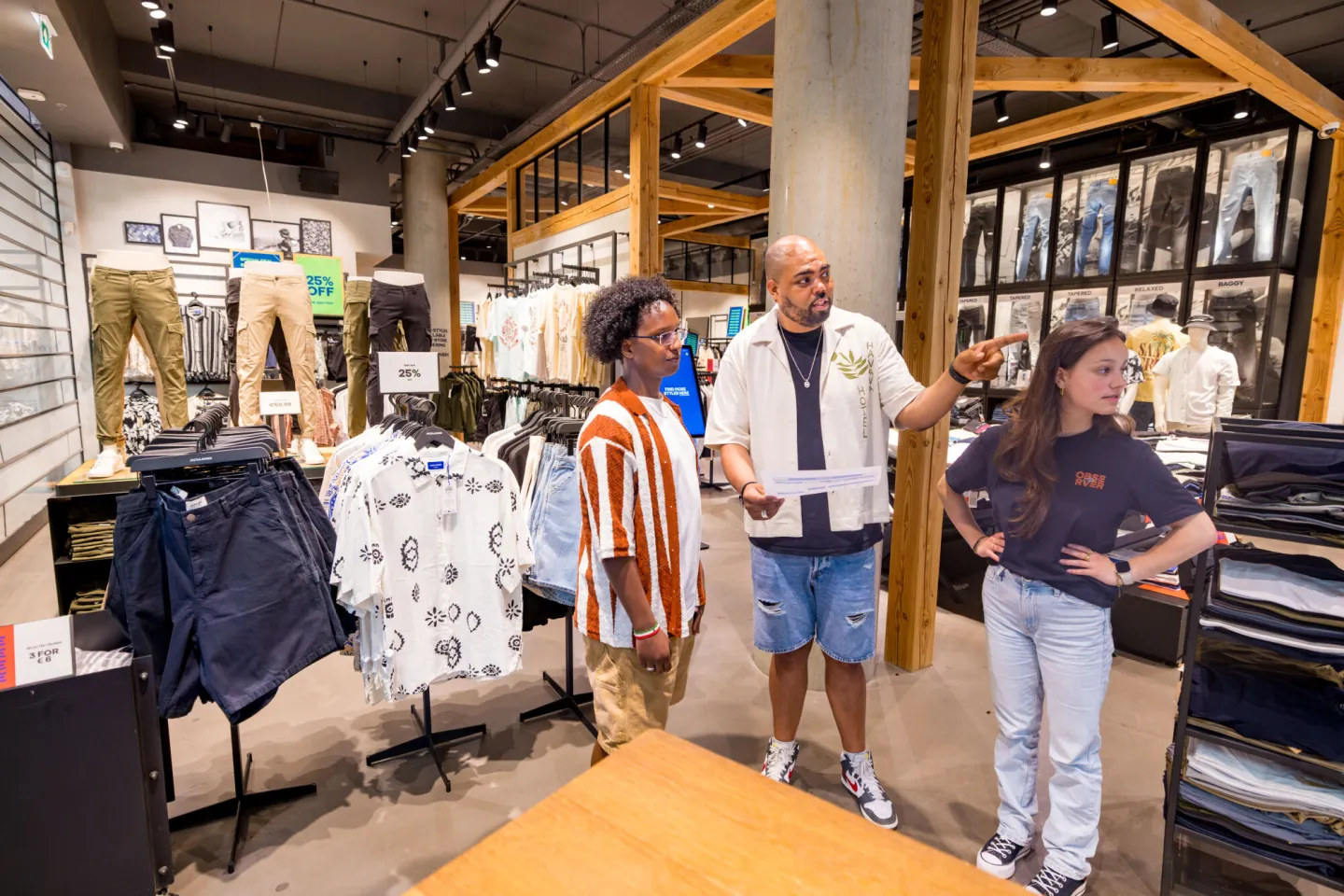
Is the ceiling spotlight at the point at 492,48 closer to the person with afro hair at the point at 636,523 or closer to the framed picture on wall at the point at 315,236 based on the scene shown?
the framed picture on wall at the point at 315,236

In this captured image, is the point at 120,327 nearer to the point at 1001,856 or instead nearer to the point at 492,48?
the point at 492,48

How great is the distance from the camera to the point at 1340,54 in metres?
6.52

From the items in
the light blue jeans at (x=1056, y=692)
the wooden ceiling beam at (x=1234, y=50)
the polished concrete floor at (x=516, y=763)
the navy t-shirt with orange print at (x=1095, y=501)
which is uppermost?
the wooden ceiling beam at (x=1234, y=50)

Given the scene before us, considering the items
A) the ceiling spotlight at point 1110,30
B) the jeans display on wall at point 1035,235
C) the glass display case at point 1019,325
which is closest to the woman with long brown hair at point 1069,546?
the ceiling spotlight at point 1110,30

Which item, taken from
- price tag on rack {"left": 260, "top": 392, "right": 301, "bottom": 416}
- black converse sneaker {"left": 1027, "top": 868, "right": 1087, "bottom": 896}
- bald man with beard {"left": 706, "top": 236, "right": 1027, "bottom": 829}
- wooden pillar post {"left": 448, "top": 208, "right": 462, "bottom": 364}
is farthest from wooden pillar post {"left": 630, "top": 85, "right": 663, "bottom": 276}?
wooden pillar post {"left": 448, "top": 208, "right": 462, "bottom": 364}

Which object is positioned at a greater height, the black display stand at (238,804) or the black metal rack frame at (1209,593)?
the black metal rack frame at (1209,593)

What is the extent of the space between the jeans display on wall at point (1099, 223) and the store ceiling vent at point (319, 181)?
9452mm

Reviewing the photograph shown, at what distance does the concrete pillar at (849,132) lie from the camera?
114 inches

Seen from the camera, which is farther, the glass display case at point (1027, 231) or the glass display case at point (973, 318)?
the glass display case at point (973, 318)

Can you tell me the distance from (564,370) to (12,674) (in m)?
3.85

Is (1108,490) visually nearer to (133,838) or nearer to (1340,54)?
(133,838)

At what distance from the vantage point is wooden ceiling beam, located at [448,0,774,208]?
4137 mm

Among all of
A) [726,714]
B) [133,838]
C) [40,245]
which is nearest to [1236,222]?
[726,714]

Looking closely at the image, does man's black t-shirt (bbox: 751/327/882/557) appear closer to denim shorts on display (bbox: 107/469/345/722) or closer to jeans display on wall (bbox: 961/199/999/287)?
denim shorts on display (bbox: 107/469/345/722)
